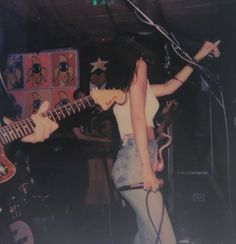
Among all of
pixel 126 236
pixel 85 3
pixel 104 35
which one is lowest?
pixel 126 236

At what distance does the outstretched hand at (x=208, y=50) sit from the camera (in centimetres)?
354

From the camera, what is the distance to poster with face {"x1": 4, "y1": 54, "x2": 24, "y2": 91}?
Result: 161 inches

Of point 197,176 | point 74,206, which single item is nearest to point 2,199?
point 74,206

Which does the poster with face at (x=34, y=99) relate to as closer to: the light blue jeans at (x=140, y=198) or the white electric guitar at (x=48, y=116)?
Answer: the white electric guitar at (x=48, y=116)

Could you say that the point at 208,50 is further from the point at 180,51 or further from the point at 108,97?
the point at 108,97

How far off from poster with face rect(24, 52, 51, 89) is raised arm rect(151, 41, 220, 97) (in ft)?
3.83

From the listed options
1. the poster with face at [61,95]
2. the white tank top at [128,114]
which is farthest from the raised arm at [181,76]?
the poster with face at [61,95]

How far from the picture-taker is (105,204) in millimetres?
4551

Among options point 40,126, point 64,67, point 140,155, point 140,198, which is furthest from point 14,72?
point 140,198

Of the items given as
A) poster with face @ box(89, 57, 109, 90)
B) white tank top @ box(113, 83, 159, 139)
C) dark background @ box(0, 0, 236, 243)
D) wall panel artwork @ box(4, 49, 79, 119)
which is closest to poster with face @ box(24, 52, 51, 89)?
wall panel artwork @ box(4, 49, 79, 119)

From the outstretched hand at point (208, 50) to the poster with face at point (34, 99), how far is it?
4.80 feet

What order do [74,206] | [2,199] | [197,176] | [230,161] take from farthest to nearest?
1. [74,206]
2. [230,161]
3. [197,176]
4. [2,199]

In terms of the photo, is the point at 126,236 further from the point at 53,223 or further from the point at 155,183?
the point at 155,183

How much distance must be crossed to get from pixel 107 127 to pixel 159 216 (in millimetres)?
1598
